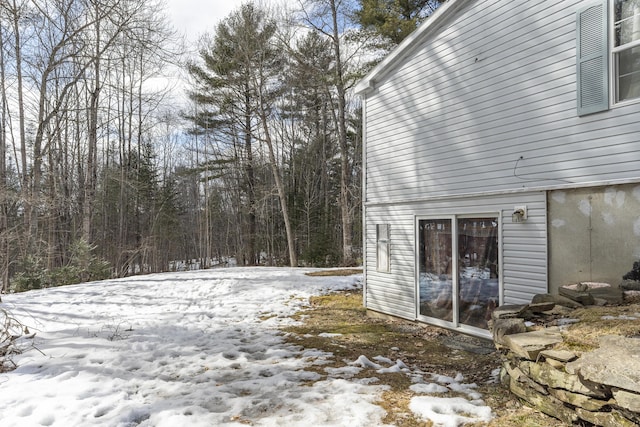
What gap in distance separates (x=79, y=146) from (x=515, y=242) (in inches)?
715

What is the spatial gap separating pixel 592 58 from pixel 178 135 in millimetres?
23755

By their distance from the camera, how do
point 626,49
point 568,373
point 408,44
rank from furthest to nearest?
point 408,44 → point 626,49 → point 568,373

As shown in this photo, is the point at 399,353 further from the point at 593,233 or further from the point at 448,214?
the point at 593,233

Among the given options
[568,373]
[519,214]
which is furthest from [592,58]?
[568,373]

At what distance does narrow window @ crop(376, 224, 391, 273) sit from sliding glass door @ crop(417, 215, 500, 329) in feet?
2.54

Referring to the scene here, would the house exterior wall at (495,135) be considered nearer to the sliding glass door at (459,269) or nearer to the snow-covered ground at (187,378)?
the sliding glass door at (459,269)

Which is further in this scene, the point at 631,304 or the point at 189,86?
the point at 189,86

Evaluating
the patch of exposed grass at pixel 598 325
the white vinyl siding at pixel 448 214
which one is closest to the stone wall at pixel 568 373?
the patch of exposed grass at pixel 598 325

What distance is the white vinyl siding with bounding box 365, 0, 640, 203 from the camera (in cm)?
410

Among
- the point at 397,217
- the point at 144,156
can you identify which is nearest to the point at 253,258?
the point at 144,156

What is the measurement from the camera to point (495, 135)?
16.5 ft

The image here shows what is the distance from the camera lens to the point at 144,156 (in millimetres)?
20859

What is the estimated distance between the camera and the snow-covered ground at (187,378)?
298cm

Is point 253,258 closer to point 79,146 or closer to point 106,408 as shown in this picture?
point 79,146
